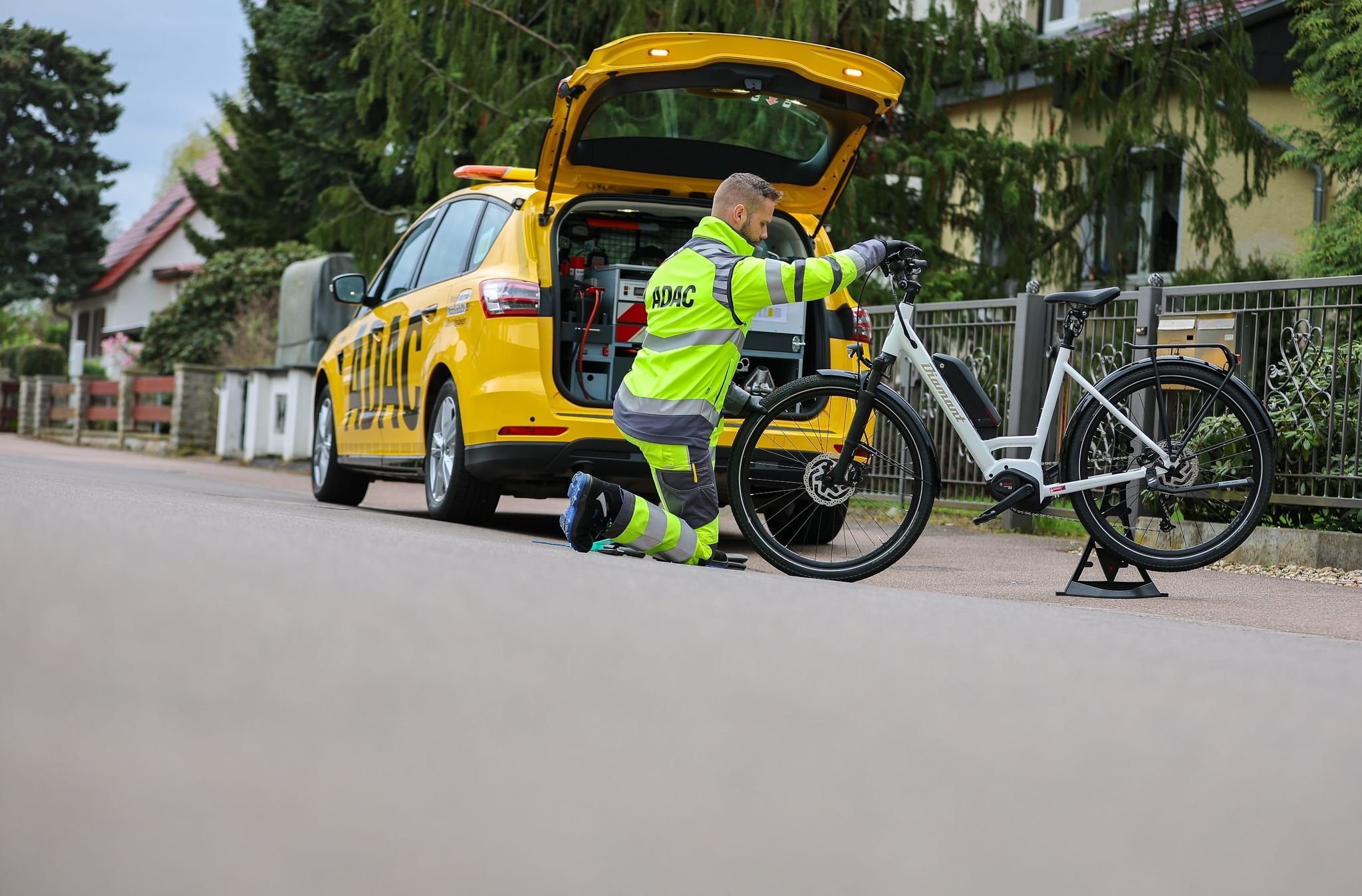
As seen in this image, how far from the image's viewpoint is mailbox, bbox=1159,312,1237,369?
31.5 feet

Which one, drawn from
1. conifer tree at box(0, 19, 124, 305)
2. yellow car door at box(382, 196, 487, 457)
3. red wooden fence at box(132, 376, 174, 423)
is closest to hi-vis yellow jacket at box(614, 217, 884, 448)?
yellow car door at box(382, 196, 487, 457)

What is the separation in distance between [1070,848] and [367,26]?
27.2 metres

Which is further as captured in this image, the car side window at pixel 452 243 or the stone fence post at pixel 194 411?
the stone fence post at pixel 194 411

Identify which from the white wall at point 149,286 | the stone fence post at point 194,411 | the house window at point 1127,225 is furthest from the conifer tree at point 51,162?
the house window at point 1127,225

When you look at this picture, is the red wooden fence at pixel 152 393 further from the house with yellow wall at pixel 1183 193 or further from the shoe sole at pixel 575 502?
the shoe sole at pixel 575 502

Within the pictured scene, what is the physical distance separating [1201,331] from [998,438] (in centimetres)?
332

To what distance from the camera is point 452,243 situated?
962 centimetres

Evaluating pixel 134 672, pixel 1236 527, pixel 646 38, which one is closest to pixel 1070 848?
pixel 134 672

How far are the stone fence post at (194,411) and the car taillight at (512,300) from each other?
1620 centimetres

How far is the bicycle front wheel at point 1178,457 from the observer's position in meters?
6.85

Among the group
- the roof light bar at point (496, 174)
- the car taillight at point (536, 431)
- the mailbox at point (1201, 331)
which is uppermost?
the roof light bar at point (496, 174)

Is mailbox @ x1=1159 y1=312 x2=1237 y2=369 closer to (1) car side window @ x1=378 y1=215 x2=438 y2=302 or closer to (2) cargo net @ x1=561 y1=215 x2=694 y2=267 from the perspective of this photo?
(2) cargo net @ x1=561 y1=215 x2=694 y2=267

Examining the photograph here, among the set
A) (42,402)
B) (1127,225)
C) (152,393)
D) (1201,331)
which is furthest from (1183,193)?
(42,402)

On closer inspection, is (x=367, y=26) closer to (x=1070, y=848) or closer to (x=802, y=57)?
(x=802, y=57)
